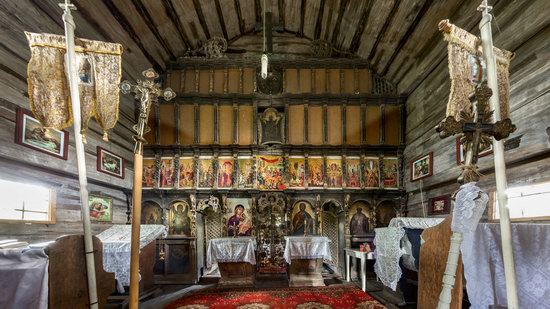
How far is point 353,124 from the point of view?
10828 millimetres

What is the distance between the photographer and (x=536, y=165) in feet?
15.1

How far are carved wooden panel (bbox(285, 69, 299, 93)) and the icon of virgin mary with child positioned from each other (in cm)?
477

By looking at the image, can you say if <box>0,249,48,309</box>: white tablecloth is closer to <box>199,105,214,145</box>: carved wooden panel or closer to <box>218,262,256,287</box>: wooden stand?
<box>218,262,256,287</box>: wooden stand

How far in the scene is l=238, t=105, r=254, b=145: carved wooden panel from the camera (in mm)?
10672

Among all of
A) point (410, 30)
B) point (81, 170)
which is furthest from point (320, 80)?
point (81, 170)

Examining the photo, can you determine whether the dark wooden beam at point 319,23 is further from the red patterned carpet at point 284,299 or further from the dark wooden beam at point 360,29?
the red patterned carpet at point 284,299

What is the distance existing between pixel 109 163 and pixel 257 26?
7.15 meters

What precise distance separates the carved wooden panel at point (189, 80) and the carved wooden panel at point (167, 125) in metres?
0.90

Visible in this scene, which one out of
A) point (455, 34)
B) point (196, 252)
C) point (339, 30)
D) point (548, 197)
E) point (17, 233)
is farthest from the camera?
point (339, 30)

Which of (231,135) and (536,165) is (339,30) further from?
(536,165)

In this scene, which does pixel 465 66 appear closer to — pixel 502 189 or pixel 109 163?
pixel 502 189

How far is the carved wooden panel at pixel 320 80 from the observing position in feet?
36.3

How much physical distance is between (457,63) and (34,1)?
697 centimetres

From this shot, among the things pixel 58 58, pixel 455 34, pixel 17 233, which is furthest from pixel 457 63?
pixel 17 233
